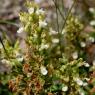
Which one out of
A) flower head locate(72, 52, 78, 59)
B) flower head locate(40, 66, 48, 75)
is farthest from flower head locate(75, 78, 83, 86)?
flower head locate(72, 52, 78, 59)

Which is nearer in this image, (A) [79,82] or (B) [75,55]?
(A) [79,82]

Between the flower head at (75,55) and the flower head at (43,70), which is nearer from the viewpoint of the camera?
the flower head at (43,70)

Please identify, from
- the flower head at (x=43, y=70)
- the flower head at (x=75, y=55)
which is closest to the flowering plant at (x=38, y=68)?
the flower head at (x=43, y=70)

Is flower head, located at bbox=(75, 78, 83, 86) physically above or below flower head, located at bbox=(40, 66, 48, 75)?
below

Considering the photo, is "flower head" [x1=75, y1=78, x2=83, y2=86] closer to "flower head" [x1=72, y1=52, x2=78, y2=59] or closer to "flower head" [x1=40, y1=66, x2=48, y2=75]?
"flower head" [x1=40, y1=66, x2=48, y2=75]

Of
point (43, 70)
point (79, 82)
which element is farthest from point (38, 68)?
point (79, 82)

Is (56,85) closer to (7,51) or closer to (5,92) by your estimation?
(7,51)

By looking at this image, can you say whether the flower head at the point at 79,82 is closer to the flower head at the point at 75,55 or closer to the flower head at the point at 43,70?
the flower head at the point at 43,70

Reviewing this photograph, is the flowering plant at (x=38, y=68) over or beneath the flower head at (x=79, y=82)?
over

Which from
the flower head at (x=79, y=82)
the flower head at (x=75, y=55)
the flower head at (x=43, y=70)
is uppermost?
the flower head at (x=75, y=55)

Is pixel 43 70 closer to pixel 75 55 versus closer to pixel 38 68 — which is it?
pixel 38 68

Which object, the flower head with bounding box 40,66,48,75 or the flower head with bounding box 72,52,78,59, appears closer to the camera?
the flower head with bounding box 40,66,48,75

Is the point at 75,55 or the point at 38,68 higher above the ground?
the point at 75,55
